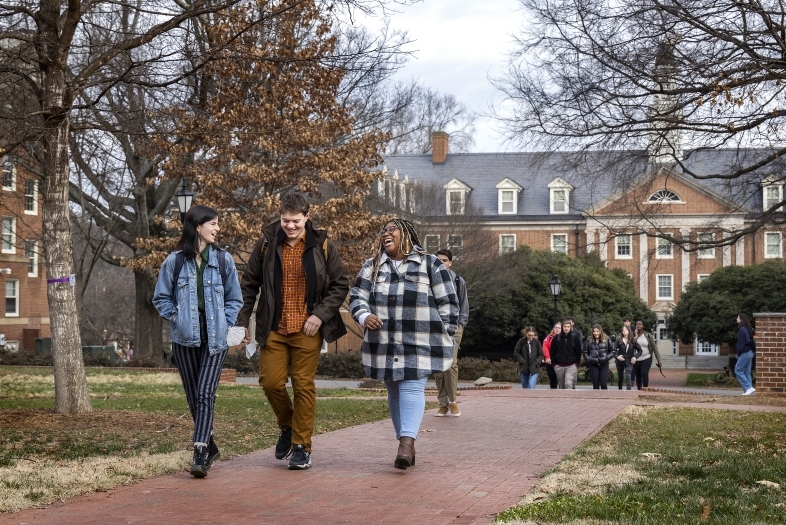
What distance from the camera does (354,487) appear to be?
6.63 m

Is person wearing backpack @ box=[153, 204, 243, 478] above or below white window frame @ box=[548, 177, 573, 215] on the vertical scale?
below

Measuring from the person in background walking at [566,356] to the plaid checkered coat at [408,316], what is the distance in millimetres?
13663

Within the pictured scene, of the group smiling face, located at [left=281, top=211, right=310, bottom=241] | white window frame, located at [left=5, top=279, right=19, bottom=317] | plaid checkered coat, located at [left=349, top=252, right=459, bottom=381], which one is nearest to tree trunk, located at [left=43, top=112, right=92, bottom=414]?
smiling face, located at [left=281, top=211, right=310, bottom=241]

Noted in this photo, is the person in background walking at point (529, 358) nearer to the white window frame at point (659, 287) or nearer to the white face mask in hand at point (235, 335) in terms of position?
the white face mask in hand at point (235, 335)

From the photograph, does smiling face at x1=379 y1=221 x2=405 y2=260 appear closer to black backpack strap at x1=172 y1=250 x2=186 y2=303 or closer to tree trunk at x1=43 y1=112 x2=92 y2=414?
black backpack strap at x1=172 y1=250 x2=186 y2=303

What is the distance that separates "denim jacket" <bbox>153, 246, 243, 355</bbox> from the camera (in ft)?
23.3

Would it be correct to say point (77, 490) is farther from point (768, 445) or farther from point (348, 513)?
point (768, 445)

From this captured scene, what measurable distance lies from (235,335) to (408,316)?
124cm

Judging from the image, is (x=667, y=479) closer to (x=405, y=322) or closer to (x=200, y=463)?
(x=405, y=322)

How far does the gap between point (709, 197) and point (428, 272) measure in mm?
58351

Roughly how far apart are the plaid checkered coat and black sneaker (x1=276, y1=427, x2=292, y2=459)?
777 millimetres

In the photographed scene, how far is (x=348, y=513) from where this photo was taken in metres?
5.75

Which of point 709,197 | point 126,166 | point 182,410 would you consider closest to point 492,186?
point 709,197

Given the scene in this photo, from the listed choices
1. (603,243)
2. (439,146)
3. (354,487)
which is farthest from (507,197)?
(354,487)
